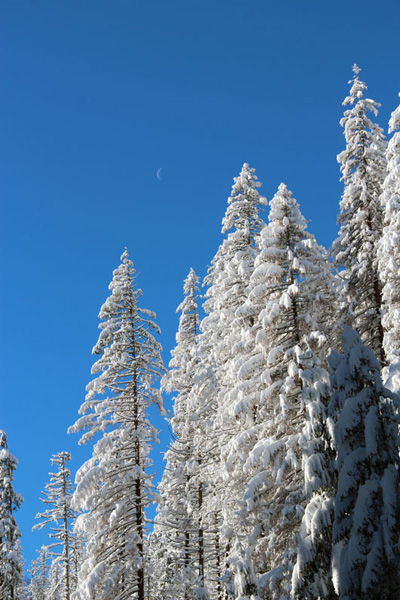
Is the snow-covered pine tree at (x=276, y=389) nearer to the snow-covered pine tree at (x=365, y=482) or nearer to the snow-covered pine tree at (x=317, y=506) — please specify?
the snow-covered pine tree at (x=317, y=506)

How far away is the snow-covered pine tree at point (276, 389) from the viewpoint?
13.7 metres

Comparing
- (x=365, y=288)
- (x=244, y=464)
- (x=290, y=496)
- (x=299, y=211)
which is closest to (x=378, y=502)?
(x=290, y=496)

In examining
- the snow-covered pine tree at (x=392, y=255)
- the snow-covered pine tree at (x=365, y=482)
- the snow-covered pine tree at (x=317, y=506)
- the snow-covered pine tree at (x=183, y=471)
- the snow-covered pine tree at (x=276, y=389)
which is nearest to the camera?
the snow-covered pine tree at (x=365, y=482)

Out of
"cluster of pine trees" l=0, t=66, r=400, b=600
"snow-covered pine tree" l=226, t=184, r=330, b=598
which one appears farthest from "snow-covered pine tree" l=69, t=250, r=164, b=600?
"snow-covered pine tree" l=226, t=184, r=330, b=598

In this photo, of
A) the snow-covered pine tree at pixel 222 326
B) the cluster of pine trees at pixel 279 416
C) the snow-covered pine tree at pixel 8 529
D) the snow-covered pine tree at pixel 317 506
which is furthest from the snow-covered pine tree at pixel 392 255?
the snow-covered pine tree at pixel 8 529

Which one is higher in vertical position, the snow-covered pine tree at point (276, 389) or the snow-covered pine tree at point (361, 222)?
the snow-covered pine tree at point (361, 222)

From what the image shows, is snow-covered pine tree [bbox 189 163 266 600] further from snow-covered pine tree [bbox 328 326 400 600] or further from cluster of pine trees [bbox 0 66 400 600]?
snow-covered pine tree [bbox 328 326 400 600]

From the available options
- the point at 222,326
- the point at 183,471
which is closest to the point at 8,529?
the point at 183,471

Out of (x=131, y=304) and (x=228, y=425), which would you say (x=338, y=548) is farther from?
(x=131, y=304)

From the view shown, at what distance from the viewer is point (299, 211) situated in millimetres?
16734

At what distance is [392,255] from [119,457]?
1198 cm

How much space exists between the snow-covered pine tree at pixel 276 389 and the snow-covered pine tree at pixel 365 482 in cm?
466

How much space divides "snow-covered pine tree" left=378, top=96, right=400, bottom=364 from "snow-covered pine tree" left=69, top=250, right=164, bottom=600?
8683mm

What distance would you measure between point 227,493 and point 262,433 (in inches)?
112
